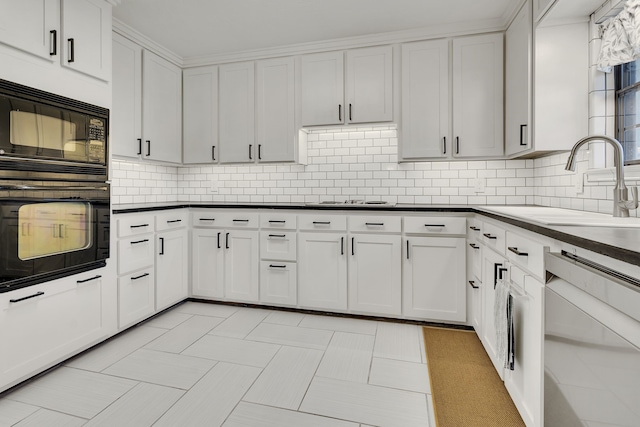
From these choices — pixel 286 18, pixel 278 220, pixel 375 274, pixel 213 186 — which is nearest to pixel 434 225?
pixel 375 274

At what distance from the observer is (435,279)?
288 centimetres

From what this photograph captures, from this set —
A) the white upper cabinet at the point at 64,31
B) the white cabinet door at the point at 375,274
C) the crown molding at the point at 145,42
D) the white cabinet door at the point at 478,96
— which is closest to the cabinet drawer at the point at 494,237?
the white cabinet door at the point at 375,274

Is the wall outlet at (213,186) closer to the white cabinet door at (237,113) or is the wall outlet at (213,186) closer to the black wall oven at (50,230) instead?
the white cabinet door at (237,113)

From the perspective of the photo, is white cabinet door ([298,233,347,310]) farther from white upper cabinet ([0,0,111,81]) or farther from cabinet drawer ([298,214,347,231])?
white upper cabinet ([0,0,111,81])

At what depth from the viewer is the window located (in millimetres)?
2037

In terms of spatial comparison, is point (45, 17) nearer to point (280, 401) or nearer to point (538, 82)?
point (280, 401)

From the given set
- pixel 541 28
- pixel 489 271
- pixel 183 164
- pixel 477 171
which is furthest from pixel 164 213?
pixel 541 28

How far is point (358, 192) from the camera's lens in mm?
3623

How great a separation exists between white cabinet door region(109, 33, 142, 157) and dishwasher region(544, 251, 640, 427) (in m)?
3.21

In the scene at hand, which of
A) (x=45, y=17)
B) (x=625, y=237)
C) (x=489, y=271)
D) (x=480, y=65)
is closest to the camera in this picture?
(x=625, y=237)

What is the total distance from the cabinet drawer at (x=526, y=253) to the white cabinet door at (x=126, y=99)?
3043 millimetres

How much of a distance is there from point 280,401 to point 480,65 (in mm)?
2989

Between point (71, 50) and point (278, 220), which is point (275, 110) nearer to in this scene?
point (278, 220)

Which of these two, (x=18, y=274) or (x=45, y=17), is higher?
(x=45, y=17)
